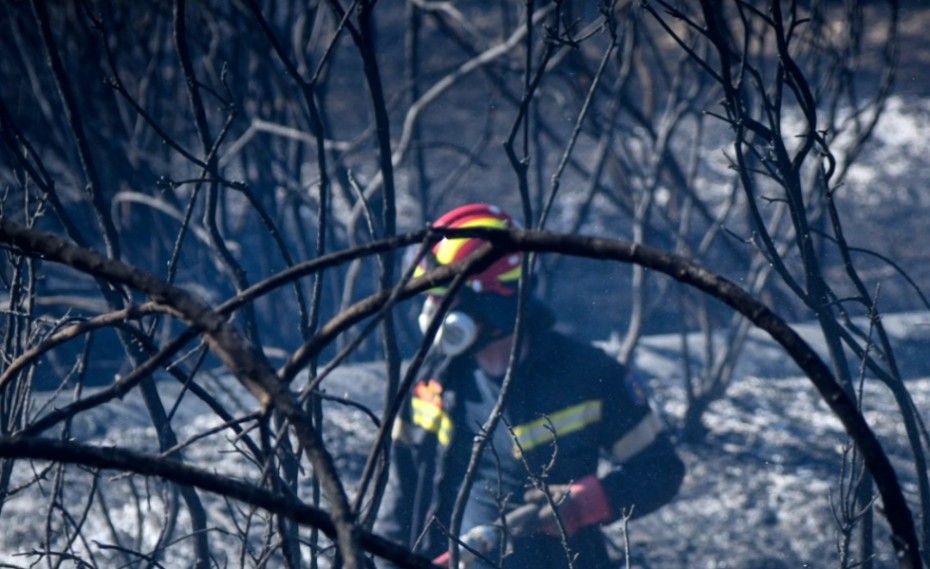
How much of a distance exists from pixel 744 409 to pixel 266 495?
165 inches

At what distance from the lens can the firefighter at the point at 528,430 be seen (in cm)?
306

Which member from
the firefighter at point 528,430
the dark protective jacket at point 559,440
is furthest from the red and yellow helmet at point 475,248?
the dark protective jacket at point 559,440

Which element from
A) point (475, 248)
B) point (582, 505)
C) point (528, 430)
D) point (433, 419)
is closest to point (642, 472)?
point (582, 505)

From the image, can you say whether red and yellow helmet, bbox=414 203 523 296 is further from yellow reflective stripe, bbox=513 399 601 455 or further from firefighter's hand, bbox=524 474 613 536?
firefighter's hand, bbox=524 474 613 536

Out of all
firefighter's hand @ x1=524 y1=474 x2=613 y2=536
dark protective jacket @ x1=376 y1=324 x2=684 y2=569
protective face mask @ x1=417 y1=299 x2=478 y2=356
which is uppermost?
protective face mask @ x1=417 y1=299 x2=478 y2=356

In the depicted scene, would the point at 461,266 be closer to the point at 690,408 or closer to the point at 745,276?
the point at 690,408

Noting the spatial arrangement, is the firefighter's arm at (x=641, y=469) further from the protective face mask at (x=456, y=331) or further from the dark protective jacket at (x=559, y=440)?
the protective face mask at (x=456, y=331)

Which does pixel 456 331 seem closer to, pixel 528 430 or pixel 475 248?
pixel 475 248

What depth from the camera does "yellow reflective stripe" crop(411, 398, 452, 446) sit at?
10.2ft

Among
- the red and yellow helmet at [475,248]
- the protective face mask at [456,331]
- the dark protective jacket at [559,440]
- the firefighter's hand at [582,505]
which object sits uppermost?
the red and yellow helmet at [475,248]

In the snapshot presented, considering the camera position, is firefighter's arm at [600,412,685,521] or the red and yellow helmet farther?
firefighter's arm at [600,412,685,521]

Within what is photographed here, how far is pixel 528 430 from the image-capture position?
307 cm

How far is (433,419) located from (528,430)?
401 mm

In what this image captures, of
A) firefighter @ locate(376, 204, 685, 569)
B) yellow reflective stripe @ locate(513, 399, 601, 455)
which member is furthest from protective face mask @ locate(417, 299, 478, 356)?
yellow reflective stripe @ locate(513, 399, 601, 455)
